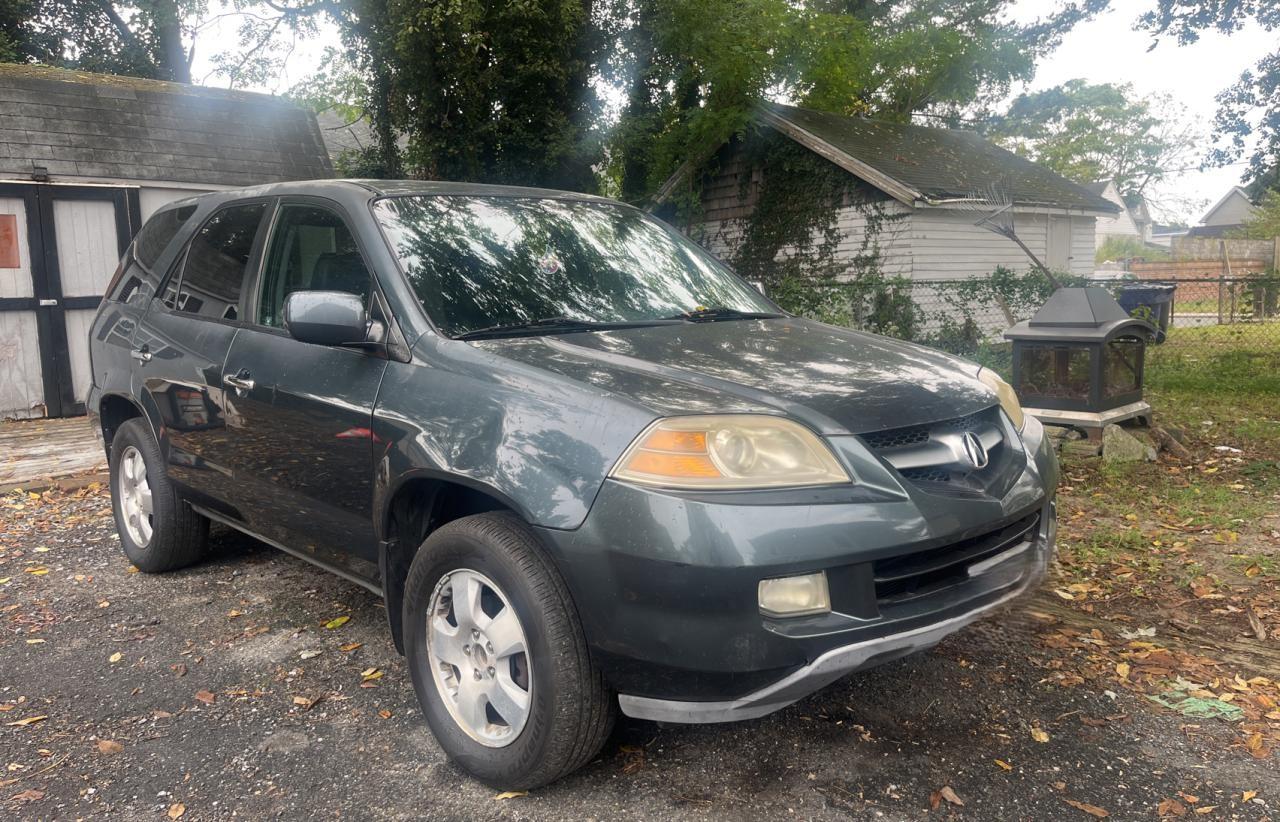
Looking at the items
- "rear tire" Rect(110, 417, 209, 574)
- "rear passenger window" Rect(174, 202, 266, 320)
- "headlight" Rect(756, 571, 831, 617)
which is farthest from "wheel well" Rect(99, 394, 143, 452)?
"headlight" Rect(756, 571, 831, 617)

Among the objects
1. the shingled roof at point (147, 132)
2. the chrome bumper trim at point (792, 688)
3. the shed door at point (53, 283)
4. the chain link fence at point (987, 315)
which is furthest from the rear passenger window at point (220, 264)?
the chain link fence at point (987, 315)

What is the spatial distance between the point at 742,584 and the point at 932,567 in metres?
0.62

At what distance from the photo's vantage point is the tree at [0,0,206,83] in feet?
85.6

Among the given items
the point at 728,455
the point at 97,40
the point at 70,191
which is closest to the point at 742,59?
the point at 70,191

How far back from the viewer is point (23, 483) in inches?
277

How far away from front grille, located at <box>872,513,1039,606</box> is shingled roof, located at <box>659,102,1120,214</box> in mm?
14639

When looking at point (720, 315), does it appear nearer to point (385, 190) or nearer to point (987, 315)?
point (385, 190)

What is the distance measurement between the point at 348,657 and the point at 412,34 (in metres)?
13.0

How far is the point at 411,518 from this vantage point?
3.17 meters

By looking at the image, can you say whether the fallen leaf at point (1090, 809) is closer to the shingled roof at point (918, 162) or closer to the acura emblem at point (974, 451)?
the acura emblem at point (974, 451)

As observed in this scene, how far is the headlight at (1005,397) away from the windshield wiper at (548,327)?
1.17 metres

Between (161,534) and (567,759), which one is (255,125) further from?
(567,759)

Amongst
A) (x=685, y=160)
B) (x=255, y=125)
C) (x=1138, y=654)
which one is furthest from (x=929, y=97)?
(x=1138, y=654)

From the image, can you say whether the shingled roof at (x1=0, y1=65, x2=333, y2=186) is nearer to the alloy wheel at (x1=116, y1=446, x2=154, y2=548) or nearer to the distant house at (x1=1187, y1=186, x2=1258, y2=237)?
the alloy wheel at (x1=116, y1=446, x2=154, y2=548)
